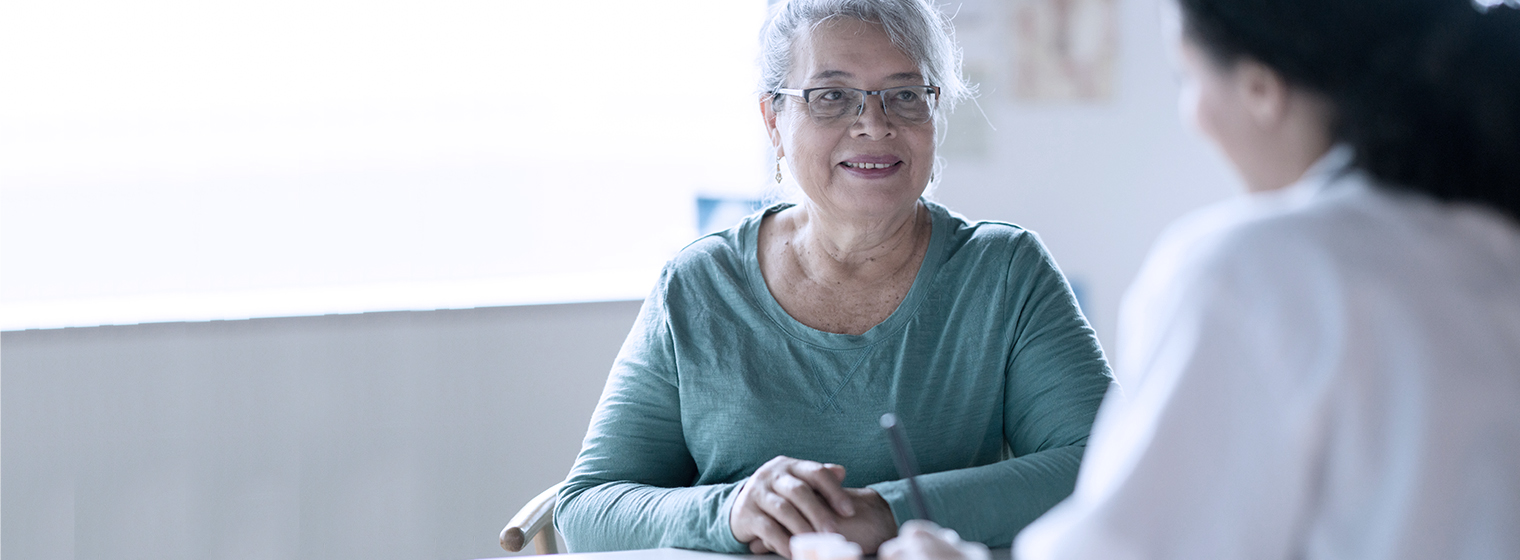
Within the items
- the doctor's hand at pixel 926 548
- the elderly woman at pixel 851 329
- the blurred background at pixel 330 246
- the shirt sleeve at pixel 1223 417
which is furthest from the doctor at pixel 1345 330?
the blurred background at pixel 330 246

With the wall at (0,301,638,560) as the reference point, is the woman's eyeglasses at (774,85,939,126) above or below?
above

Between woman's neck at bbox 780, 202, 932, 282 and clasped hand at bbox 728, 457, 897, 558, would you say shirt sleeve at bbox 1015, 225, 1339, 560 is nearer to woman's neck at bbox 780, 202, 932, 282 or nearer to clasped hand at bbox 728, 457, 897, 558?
clasped hand at bbox 728, 457, 897, 558

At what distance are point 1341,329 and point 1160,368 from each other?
0.10m

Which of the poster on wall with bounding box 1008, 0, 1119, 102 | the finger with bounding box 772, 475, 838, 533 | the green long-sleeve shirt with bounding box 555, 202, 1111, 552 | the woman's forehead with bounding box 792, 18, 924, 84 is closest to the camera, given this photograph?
the finger with bounding box 772, 475, 838, 533

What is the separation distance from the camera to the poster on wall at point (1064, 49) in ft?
10.4

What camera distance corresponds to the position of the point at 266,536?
2.53 meters

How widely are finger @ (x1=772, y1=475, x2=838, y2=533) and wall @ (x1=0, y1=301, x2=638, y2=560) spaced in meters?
1.52

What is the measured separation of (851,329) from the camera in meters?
1.63

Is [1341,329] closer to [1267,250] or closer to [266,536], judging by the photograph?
[1267,250]

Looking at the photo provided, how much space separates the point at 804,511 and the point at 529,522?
595 mm

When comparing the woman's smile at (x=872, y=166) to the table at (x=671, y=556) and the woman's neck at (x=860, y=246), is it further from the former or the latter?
the table at (x=671, y=556)

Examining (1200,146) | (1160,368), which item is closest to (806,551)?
(1160,368)

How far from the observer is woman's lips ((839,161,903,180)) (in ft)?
5.35

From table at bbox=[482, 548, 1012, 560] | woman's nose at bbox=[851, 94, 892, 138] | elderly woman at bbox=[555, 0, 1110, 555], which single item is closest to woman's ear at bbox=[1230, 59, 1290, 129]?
table at bbox=[482, 548, 1012, 560]
